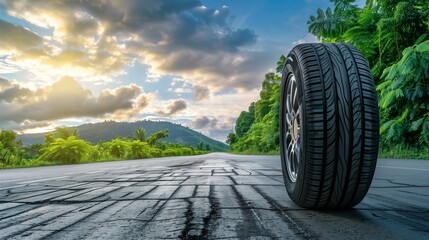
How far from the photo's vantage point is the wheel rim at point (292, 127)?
2.36m

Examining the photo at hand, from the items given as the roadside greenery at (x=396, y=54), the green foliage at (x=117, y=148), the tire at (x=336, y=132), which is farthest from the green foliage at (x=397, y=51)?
the green foliage at (x=117, y=148)

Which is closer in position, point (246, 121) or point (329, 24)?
point (329, 24)

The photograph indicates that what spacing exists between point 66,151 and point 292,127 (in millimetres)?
18364

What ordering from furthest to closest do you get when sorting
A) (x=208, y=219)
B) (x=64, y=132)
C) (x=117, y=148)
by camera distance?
(x=117, y=148) < (x=64, y=132) < (x=208, y=219)

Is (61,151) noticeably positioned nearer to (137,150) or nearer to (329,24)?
(137,150)

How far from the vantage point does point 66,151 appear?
18297mm

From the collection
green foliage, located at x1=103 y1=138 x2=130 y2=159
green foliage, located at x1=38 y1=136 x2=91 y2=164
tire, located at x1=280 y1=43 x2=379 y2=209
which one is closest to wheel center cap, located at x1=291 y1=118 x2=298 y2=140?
tire, located at x1=280 y1=43 x2=379 y2=209

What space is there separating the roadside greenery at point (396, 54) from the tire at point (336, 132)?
7.99m

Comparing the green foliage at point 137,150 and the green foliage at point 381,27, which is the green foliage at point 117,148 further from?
the green foliage at point 381,27

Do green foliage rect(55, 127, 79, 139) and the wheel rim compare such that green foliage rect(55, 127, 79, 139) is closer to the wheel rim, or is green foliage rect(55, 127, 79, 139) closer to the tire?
the wheel rim

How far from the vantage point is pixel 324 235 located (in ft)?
4.70

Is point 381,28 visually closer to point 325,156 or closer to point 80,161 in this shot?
point 325,156

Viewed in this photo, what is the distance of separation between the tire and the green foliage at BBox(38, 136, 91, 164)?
1850 cm

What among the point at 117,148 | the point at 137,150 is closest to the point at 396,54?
the point at 117,148
